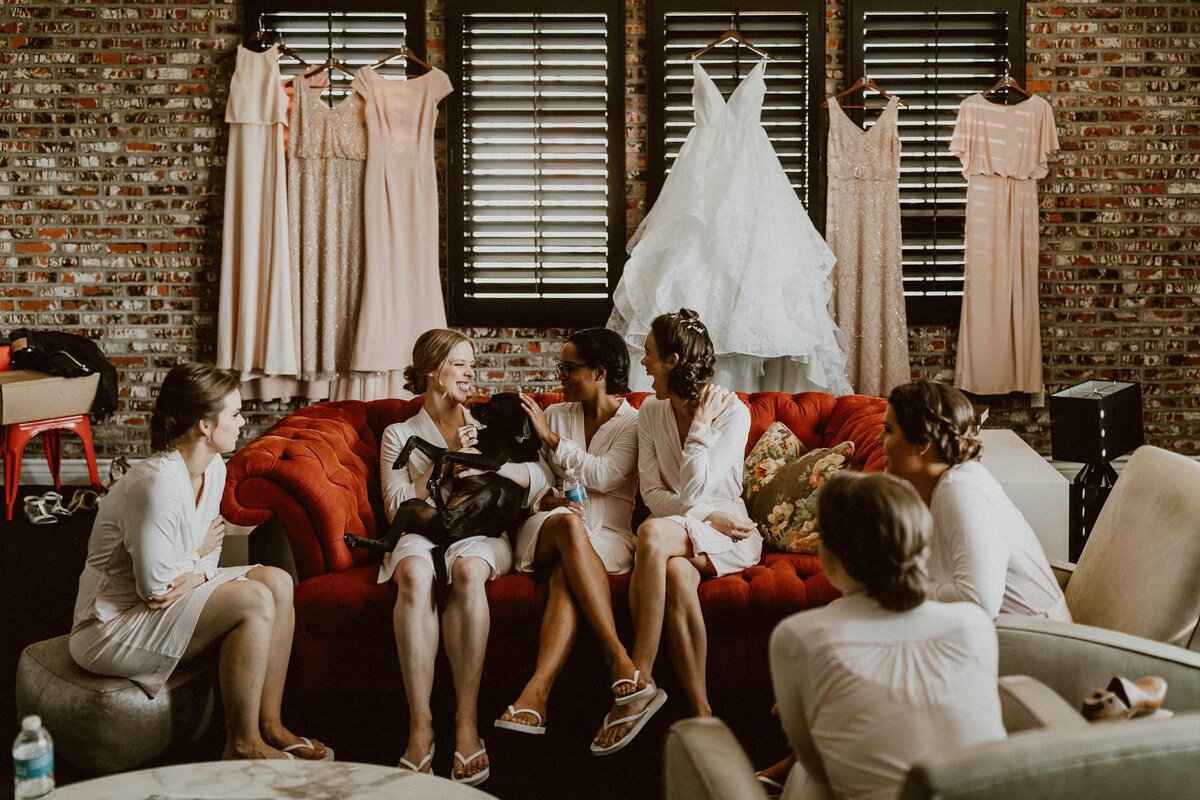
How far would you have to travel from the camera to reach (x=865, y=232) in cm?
432

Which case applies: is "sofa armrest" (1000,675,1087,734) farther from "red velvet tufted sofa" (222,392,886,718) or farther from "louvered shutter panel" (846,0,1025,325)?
"louvered shutter panel" (846,0,1025,325)

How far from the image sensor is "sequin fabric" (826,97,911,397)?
14.1 ft

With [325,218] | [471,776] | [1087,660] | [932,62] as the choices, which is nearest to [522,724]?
[471,776]

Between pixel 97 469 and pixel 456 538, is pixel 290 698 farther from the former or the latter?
pixel 97 469

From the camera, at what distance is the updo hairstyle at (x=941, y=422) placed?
2.02 m

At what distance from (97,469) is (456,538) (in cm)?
283

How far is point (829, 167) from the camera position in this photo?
433cm

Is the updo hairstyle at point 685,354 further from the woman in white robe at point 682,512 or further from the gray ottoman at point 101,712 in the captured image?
the gray ottoman at point 101,712

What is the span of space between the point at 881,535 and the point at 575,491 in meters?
1.56

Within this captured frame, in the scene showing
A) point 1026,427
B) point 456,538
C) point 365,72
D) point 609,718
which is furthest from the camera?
point 1026,427

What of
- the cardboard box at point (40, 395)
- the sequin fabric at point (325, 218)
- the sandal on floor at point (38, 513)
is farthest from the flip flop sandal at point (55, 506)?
the sequin fabric at point (325, 218)

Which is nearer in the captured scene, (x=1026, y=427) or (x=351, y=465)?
(x=351, y=465)

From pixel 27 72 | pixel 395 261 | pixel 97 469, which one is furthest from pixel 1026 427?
pixel 27 72

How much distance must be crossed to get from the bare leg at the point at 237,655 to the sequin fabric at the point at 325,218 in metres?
2.21
